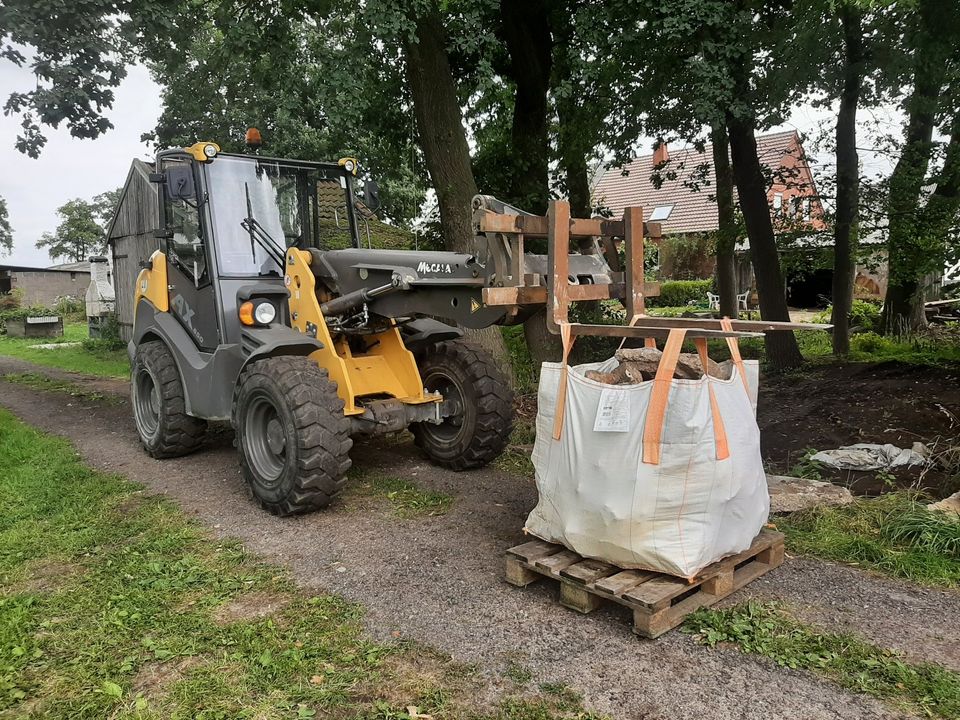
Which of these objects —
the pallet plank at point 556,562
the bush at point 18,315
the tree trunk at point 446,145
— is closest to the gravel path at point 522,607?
the pallet plank at point 556,562

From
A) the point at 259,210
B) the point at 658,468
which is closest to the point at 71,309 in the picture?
the point at 259,210

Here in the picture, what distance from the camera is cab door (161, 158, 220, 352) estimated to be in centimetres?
638

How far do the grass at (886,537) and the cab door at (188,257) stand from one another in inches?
190

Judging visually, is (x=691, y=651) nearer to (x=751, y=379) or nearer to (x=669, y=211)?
(x=751, y=379)

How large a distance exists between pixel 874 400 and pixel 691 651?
5.96 meters

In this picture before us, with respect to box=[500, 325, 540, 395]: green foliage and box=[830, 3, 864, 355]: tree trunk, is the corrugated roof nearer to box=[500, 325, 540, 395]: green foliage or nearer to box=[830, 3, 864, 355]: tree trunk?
box=[830, 3, 864, 355]: tree trunk

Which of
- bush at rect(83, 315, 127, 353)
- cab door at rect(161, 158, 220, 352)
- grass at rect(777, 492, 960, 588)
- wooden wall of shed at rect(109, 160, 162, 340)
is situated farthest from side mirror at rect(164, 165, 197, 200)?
bush at rect(83, 315, 127, 353)

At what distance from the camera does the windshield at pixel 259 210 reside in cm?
653

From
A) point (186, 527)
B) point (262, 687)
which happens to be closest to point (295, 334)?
point (186, 527)

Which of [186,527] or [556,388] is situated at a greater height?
[556,388]

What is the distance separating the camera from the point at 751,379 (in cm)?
430

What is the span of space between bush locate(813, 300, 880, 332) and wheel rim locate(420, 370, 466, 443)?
11275 millimetres

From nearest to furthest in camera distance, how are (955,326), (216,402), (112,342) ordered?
(216,402) < (955,326) < (112,342)

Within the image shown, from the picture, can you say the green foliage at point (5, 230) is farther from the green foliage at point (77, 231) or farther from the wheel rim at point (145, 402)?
the wheel rim at point (145, 402)
